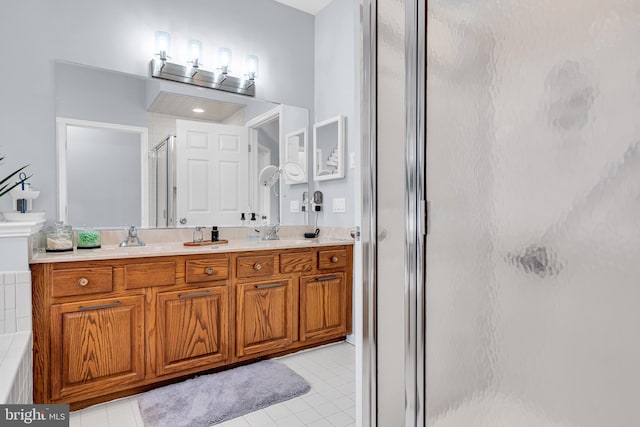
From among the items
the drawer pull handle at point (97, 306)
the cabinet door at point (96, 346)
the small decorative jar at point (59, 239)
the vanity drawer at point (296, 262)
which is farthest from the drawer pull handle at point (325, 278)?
the small decorative jar at point (59, 239)

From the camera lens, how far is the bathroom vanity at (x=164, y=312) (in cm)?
171

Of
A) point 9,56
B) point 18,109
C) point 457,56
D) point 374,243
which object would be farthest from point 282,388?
point 9,56

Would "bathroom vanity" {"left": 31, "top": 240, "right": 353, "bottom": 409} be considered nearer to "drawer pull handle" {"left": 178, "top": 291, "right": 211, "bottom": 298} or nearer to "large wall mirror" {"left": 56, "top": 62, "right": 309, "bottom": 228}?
"drawer pull handle" {"left": 178, "top": 291, "right": 211, "bottom": 298}

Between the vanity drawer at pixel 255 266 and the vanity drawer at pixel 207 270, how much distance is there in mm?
93

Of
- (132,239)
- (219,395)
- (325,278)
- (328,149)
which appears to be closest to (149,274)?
(132,239)

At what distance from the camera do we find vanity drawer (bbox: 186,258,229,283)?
2057 millimetres

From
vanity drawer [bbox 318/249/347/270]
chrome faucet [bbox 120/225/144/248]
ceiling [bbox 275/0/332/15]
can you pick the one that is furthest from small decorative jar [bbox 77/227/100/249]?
ceiling [bbox 275/0/332/15]

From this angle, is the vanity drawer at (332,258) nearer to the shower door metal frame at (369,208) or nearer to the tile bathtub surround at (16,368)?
the shower door metal frame at (369,208)

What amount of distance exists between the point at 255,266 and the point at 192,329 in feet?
1.70

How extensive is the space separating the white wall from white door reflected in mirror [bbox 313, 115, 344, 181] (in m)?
0.39

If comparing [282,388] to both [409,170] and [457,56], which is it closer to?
[409,170]

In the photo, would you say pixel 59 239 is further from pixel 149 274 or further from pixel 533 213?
pixel 533 213

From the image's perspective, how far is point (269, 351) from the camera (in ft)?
7.73

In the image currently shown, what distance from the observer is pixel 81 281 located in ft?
5.75
